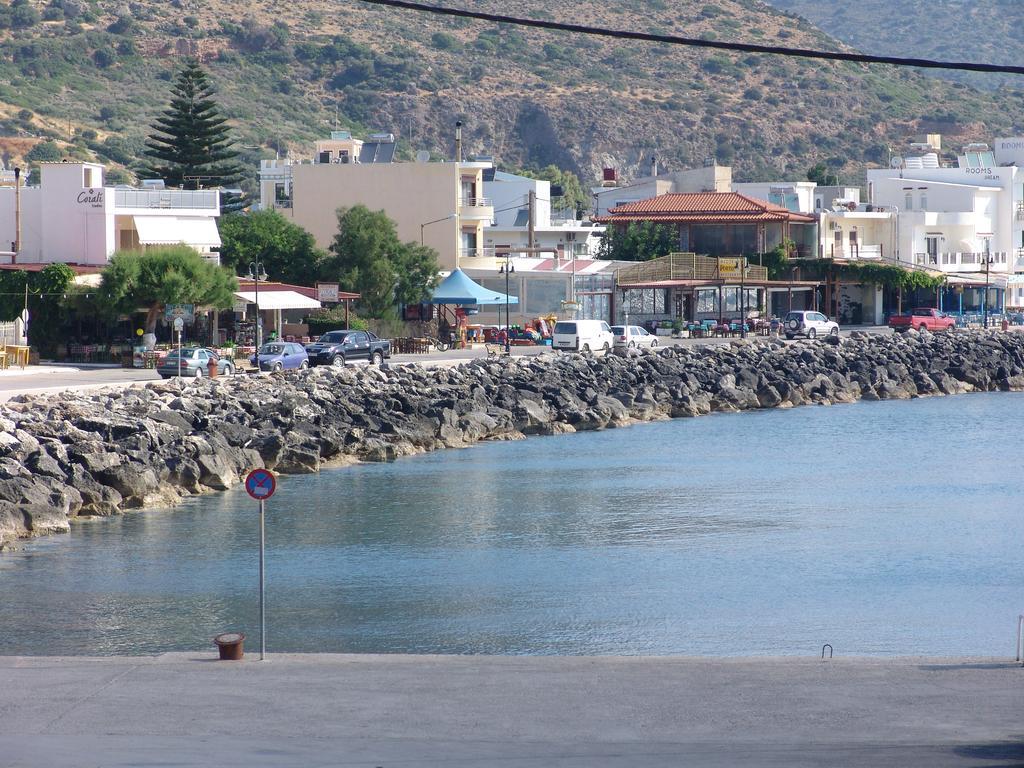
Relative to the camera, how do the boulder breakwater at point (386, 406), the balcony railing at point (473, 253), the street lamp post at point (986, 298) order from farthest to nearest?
the street lamp post at point (986, 298), the balcony railing at point (473, 253), the boulder breakwater at point (386, 406)

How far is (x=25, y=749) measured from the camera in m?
12.4

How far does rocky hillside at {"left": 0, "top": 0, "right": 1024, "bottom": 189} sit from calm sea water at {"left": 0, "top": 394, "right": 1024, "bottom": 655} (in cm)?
9132

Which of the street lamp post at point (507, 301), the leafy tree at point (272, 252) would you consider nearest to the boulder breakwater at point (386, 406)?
the street lamp post at point (507, 301)

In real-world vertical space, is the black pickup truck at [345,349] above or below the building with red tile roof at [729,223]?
below

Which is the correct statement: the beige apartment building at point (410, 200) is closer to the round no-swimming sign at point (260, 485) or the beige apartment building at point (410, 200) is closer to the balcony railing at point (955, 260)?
the balcony railing at point (955, 260)

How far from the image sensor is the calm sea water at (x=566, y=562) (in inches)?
858

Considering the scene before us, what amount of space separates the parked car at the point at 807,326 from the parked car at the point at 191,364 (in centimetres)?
3300

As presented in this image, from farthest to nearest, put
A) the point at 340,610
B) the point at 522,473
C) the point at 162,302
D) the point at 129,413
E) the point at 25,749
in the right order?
the point at 162,302 → the point at 522,473 → the point at 129,413 → the point at 340,610 → the point at 25,749

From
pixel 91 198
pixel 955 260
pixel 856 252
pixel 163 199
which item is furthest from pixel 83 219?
pixel 955 260

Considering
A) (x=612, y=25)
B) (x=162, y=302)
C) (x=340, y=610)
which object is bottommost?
(x=340, y=610)

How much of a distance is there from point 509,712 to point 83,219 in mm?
45770

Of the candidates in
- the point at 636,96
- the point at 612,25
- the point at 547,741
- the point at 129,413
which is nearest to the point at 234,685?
the point at 547,741

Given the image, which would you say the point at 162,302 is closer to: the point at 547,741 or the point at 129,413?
the point at 129,413

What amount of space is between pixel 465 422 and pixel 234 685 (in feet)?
102
